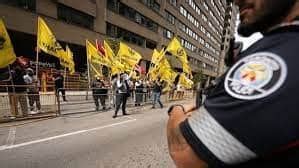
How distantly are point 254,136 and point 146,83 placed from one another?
17.0 meters

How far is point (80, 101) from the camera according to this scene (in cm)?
1306

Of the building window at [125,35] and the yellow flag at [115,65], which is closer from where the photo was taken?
the yellow flag at [115,65]

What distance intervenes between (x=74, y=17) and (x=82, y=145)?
905 inches

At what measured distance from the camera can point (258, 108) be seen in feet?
2.44

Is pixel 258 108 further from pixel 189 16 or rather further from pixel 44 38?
pixel 189 16

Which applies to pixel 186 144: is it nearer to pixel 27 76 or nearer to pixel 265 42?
pixel 265 42

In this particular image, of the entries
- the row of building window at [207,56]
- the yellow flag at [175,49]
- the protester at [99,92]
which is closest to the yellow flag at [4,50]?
the protester at [99,92]

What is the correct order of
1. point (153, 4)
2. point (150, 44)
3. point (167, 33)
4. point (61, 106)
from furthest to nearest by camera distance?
1. point (167, 33)
2. point (150, 44)
3. point (153, 4)
4. point (61, 106)

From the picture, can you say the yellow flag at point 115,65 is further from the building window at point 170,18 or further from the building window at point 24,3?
the building window at point 170,18

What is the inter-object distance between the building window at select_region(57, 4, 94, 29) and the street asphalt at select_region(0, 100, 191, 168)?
18.3 m

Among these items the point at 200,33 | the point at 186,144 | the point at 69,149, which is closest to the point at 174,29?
Result: the point at 200,33

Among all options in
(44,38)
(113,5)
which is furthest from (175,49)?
(113,5)

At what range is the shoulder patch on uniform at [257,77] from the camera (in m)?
0.74

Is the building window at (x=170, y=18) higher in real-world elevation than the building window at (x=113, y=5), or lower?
higher
